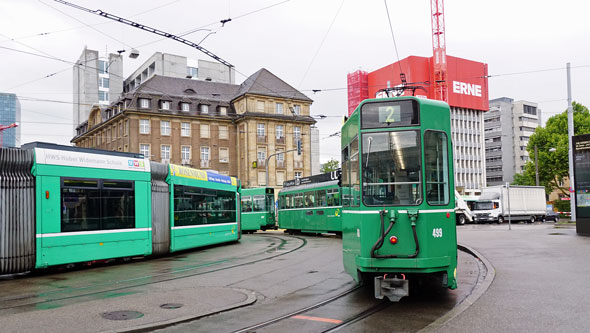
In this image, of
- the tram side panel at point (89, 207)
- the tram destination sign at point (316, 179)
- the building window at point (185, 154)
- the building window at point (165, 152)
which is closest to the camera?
the tram side panel at point (89, 207)

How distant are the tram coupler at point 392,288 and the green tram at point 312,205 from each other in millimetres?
15318

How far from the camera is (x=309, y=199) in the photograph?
2803cm

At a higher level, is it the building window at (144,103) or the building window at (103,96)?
the building window at (103,96)

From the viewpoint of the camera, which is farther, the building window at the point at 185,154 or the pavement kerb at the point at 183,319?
the building window at the point at 185,154

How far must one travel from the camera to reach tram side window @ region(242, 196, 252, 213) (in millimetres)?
34388

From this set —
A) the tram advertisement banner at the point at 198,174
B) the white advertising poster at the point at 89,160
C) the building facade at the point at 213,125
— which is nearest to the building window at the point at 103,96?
the building facade at the point at 213,125

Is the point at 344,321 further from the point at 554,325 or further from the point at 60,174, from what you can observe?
the point at 60,174

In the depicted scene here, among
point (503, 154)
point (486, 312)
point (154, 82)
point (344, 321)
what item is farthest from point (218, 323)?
point (503, 154)

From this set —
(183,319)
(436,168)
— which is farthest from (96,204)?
(436,168)

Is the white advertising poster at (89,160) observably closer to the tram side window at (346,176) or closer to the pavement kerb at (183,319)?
the pavement kerb at (183,319)

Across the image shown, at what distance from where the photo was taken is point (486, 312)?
740 centimetres

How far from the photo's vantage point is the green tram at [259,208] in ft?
111

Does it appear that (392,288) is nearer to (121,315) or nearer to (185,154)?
(121,315)

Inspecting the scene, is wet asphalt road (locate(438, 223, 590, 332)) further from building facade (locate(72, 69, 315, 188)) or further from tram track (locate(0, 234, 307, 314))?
building facade (locate(72, 69, 315, 188))
